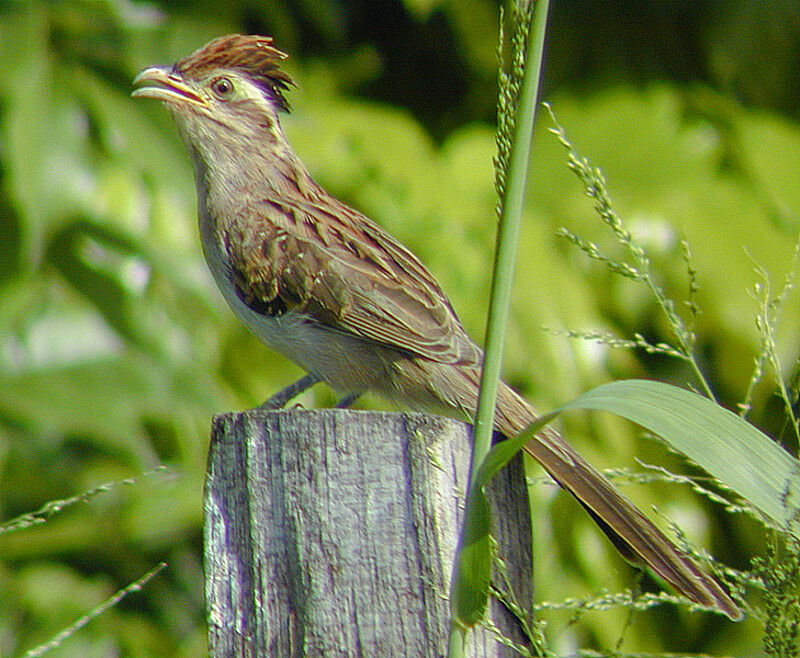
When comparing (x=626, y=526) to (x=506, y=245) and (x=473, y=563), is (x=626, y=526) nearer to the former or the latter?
(x=473, y=563)

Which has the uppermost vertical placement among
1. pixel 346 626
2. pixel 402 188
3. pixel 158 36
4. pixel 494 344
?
pixel 158 36

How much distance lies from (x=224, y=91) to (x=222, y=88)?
0.01 meters

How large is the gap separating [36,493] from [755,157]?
325 cm

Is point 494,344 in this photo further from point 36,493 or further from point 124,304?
point 36,493

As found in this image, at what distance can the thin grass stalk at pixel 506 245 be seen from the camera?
152 centimetres

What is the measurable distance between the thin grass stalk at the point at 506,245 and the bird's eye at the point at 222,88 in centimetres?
204

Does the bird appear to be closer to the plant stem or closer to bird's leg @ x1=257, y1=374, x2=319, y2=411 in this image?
bird's leg @ x1=257, y1=374, x2=319, y2=411

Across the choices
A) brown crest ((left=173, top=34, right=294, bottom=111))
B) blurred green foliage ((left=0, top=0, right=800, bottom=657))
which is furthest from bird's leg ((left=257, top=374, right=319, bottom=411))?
blurred green foliage ((left=0, top=0, right=800, bottom=657))

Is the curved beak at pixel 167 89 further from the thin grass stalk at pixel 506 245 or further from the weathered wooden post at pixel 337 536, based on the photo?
Answer: the thin grass stalk at pixel 506 245

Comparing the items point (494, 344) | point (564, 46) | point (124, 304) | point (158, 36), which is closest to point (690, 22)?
point (564, 46)

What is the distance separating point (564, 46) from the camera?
520 cm

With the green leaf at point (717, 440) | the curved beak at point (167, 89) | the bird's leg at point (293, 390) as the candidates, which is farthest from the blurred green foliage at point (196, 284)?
the green leaf at point (717, 440)

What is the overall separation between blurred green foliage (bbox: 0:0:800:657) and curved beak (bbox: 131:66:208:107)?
27.2 inches

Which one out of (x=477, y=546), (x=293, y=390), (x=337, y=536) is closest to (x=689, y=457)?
(x=477, y=546)
